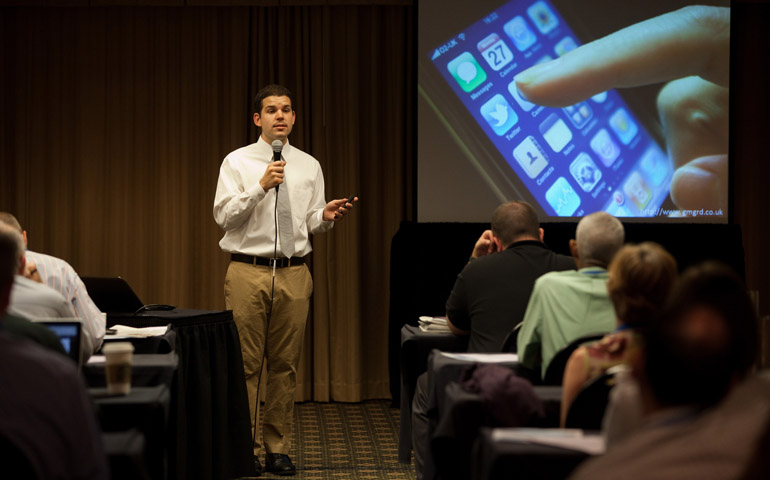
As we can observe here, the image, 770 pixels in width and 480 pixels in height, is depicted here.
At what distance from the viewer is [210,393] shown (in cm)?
406

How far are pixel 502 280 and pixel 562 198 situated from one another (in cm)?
286

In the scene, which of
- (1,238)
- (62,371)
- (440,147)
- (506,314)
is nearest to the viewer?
(62,371)

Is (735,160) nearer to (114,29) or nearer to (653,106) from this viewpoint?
(653,106)

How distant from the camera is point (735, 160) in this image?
6754 mm

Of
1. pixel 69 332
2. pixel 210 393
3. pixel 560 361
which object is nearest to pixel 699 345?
pixel 560 361

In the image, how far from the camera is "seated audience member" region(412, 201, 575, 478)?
12.3 ft

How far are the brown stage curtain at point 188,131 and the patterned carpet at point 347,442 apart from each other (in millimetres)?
329

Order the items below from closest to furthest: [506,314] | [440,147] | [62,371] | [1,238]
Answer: [62,371], [1,238], [506,314], [440,147]

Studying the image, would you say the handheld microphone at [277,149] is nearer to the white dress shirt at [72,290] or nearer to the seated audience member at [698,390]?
the white dress shirt at [72,290]

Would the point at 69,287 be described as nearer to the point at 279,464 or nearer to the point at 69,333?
the point at 69,333

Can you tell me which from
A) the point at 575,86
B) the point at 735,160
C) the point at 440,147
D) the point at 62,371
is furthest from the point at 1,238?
the point at 735,160

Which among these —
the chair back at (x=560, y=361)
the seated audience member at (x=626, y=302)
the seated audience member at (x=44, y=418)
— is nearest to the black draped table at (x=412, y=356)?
the chair back at (x=560, y=361)

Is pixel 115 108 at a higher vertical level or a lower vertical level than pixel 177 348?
higher

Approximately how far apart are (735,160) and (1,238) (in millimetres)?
5888
